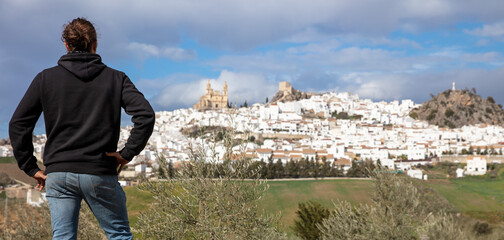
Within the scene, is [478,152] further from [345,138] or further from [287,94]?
[287,94]

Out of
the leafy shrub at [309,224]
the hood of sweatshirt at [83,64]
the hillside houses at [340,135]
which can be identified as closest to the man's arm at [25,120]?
the hood of sweatshirt at [83,64]

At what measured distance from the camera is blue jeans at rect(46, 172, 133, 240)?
234 centimetres

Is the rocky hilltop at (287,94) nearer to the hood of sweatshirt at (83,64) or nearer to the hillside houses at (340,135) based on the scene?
the hillside houses at (340,135)

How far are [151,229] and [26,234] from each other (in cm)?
744

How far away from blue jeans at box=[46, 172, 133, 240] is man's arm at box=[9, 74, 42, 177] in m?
0.26

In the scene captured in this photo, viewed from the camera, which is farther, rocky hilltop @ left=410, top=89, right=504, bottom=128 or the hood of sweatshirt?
rocky hilltop @ left=410, top=89, right=504, bottom=128

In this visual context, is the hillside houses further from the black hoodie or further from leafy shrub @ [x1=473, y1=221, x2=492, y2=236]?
the black hoodie

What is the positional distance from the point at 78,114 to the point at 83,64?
263mm

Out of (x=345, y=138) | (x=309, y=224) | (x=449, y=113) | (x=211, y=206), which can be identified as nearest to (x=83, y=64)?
(x=211, y=206)

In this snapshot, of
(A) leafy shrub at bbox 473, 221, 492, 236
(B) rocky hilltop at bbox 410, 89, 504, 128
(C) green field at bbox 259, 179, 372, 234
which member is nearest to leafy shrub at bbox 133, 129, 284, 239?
(A) leafy shrub at bbox 473, 221, 492, 236

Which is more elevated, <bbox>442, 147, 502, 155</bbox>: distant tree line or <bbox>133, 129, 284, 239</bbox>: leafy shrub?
<bbox>133, 129, 284, 239</bbox>: leafy shrub

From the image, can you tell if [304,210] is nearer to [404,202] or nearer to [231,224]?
[404,202]

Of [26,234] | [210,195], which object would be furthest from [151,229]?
[26,234]

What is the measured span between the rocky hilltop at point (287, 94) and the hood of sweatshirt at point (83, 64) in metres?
165
